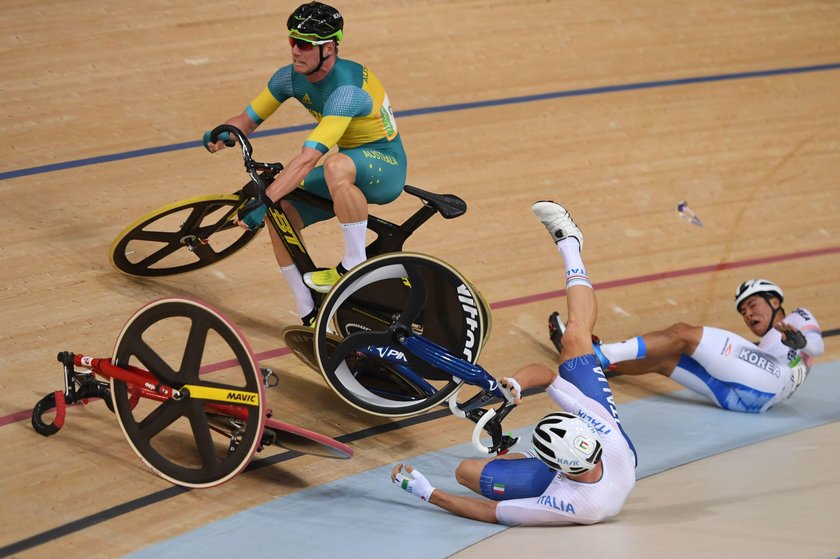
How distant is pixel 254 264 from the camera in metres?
5.03

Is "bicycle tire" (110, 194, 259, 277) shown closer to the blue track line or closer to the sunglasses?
the blue track line

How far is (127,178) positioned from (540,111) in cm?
238

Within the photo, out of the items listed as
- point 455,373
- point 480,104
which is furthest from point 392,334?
point 480,104

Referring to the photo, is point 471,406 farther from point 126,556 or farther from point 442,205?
point 126,556

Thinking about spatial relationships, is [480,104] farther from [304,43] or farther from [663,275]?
[304,43]

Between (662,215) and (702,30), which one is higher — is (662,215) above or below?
below

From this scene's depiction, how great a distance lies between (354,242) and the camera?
384cm

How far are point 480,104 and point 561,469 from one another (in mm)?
3459

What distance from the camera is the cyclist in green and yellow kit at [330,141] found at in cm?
370

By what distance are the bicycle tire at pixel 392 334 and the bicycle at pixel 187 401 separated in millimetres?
320

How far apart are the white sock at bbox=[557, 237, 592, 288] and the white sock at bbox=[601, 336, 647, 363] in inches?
17.2

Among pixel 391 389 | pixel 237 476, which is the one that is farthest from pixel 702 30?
pixel 237 476

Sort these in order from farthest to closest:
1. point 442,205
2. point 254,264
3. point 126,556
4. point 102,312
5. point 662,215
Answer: point 662,215, point 254,264, point 102,312, point 442,205, point 126,556

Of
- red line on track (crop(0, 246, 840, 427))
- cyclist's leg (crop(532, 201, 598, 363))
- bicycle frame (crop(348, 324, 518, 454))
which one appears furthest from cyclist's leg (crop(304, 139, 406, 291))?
red line on track (crop(0, 246, 840, 427))
